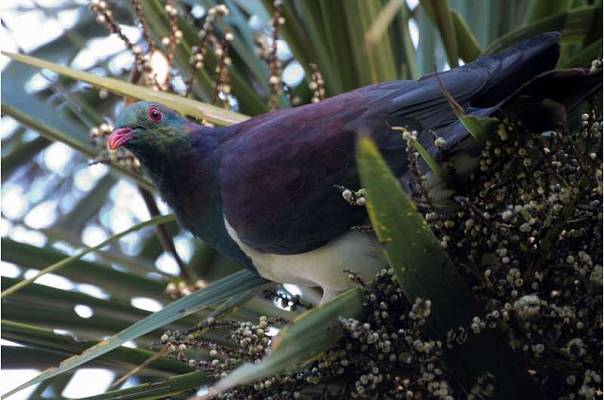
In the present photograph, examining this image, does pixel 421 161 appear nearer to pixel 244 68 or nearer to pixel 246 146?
pixel 246 146

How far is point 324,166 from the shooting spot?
6.43 feet

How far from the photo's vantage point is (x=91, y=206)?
11.8ft

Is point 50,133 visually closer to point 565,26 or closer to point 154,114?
point 154,114

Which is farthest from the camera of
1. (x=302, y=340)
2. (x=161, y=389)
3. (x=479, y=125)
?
(x=161, y=389)

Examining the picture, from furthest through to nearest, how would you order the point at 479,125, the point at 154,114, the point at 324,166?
1. the point at 154,114
2. the point at 324,166
3. the point at 479,125

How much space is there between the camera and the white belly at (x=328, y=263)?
6.45 ft

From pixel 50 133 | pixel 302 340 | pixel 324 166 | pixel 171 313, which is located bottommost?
pixel 302 340

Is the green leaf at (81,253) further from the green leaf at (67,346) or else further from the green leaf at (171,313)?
the green leaf at (171,313)

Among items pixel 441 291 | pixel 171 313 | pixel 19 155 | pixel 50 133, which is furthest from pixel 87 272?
pixel 441 291

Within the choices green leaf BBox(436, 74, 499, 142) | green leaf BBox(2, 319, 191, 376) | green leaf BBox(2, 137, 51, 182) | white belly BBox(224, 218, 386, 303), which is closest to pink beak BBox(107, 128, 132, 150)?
white belly BBox(224, 218, 386, 303)

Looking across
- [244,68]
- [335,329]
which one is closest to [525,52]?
[335,329]

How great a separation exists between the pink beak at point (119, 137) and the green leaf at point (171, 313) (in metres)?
0.35

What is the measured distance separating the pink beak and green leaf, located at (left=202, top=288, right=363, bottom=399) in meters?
0.81

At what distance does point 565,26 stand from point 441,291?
101cm
